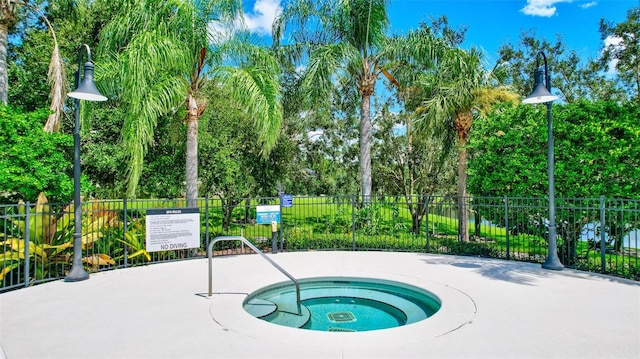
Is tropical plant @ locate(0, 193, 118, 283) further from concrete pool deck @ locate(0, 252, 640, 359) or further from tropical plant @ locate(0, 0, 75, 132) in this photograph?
tropical plant @ locate(0, 0, 75, 132)

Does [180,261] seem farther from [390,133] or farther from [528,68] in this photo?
[528,68]

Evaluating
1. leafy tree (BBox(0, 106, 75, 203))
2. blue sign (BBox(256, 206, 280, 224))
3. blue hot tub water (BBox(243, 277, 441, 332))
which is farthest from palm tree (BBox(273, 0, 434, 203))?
leafy tree (BBox(0, 106, 75, 203))

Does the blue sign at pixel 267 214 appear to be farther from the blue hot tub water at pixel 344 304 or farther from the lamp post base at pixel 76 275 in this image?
the lamp post base at pixel 76 275

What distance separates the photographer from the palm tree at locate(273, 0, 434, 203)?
1254 centimetres

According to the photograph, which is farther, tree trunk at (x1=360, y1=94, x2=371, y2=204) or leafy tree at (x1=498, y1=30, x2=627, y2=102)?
leafy tree at (x1=498, y1=30, x2=627, y2=102)

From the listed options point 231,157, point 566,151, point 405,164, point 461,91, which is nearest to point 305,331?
point 566,151

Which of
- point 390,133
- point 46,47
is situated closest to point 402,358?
point 46,47

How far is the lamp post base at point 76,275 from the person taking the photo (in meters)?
7.53

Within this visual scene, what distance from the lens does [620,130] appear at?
9414 millimetres

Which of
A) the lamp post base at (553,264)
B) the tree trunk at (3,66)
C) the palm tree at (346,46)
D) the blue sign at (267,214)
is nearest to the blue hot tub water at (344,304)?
the blue sign at (267,214)

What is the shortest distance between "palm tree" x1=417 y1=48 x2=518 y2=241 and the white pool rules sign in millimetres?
8435

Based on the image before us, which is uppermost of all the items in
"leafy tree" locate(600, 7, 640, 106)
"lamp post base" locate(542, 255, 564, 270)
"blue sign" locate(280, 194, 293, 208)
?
"leafy tree" locate(600, 7, 640, 106)

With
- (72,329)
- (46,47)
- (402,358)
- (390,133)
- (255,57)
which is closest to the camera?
(402,358)

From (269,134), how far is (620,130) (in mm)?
8755
